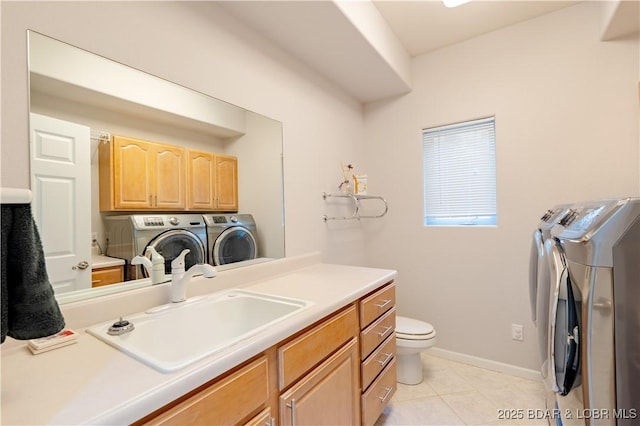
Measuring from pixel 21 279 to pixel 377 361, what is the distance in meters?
1.54

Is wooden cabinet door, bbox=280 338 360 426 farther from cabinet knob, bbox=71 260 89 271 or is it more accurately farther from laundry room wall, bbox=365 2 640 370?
laundry room wall, bbox=365 2 640 370

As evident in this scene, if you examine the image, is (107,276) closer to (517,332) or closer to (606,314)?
(606,314)

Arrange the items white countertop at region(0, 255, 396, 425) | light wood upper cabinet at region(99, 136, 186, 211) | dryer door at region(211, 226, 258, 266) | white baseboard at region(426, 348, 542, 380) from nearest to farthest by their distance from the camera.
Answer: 1. white countertop at region(0, 255, 396, 425)
2. light wood upper cabinet at region(99, 136, 186, 211)
3. dryer door at region(211, 226, 258, 266)
4. white baseboard at region(426, 348, 542, 380)

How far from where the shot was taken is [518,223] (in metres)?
2.15

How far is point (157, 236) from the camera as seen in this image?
1300 millimetres

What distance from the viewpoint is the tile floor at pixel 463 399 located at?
174cm

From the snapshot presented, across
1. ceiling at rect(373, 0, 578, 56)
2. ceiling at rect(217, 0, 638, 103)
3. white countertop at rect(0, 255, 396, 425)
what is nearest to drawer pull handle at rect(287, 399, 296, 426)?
white countertop at rect(0, 255, 396, 425)

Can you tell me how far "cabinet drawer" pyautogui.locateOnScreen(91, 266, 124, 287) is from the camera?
1082 millimetres

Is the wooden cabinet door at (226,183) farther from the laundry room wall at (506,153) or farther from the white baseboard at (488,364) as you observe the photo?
the white baseboard at (488,364)

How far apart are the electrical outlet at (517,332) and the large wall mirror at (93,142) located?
2125 mm

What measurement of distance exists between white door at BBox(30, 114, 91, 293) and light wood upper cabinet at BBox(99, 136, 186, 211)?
2.6 inches

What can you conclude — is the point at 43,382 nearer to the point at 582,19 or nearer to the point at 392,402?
the point at 392,402

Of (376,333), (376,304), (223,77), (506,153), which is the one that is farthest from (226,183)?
(506,153)

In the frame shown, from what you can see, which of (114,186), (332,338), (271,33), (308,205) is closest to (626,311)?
(332,338)
